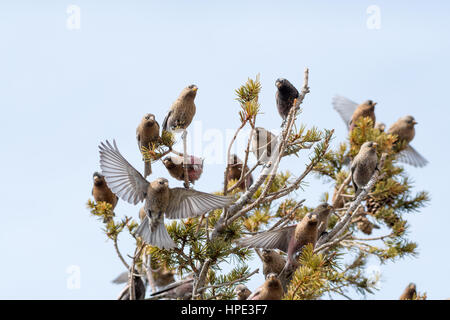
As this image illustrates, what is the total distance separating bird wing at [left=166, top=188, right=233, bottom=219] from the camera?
146 inches

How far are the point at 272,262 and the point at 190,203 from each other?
40.5 inches

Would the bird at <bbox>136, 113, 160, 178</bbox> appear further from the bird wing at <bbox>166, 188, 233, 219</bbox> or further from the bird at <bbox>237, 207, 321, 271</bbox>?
the bird at <bbox>237, 207, 321, 271</bbox>

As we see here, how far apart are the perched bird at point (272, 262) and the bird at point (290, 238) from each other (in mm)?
312

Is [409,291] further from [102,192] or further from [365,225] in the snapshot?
[102,192]

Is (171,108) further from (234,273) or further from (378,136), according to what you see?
(378,136)

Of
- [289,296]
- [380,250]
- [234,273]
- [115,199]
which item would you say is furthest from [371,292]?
[115,199]

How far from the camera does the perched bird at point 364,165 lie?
515cm

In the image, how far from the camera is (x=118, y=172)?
12.5ft

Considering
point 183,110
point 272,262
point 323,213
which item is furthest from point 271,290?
point 183,110

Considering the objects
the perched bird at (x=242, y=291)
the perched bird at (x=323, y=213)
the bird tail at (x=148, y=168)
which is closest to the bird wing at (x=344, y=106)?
the perched bird at (x=323, y=213)

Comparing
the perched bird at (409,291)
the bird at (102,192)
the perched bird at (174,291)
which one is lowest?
the perched bird at (409,291)

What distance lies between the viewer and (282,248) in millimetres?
4125

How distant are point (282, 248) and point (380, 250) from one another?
54.6 inches

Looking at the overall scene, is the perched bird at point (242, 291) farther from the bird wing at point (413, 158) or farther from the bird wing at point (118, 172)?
the bird wing at point (413, 158)
